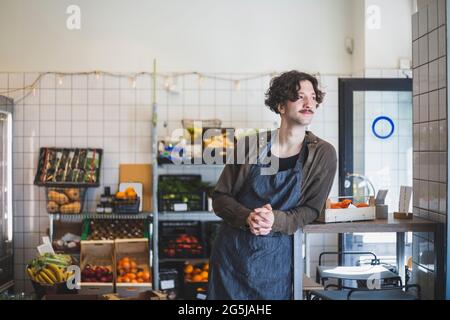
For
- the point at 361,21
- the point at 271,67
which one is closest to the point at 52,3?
the point at 271,67

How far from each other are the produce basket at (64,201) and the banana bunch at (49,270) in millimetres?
378

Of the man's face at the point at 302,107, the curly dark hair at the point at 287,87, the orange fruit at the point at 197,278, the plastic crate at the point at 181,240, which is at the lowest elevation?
the orange fruit at the point at 197,278

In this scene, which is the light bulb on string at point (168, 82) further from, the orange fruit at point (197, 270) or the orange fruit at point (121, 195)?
the orange fruit at point (197, 270)

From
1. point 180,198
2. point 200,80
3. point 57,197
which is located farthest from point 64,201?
point 200,80

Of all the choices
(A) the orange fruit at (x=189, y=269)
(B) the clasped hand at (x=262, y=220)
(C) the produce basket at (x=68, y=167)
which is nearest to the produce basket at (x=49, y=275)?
(C) the produce basket at (x=68, y=167)

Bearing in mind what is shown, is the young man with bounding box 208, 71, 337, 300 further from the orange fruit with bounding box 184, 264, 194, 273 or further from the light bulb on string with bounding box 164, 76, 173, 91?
the light bulb on string with bounding box 164, 76, 173, 91

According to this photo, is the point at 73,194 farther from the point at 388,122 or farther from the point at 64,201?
the point at 388,122

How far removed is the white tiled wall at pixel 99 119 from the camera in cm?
474

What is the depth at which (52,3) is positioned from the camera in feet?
15.5

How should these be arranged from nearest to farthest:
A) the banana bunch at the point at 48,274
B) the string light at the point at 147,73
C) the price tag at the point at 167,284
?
the banana bunch at the point at 48,274
the price tag at the point at 167,284
the string light at the point at 147,73

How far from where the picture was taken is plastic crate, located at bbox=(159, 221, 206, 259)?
14.6 ft

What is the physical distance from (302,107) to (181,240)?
2.63m
